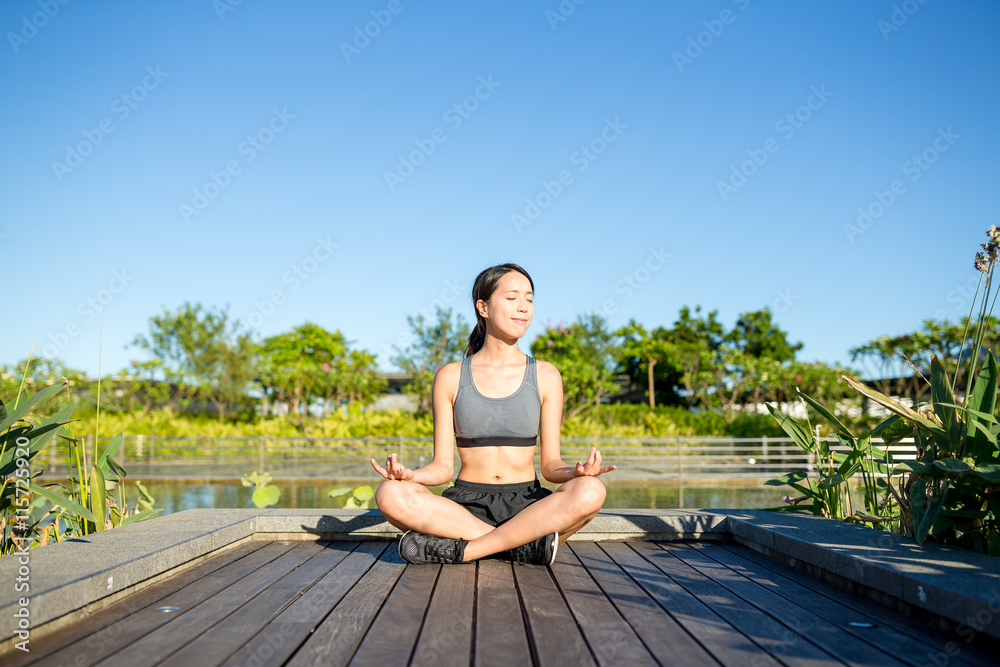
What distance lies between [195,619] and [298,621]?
31 cm

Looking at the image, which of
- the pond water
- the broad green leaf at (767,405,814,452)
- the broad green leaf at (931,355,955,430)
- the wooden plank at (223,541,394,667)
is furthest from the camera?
the pond water

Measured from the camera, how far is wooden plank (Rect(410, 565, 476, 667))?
67.9 inches

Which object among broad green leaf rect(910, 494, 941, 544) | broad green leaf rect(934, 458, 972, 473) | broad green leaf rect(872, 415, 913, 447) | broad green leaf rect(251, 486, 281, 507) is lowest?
broad green leaf rect(251, 486, 281, 507)

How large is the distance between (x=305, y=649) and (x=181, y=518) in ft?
7.25

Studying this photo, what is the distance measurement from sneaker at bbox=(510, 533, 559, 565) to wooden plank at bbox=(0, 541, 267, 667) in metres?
1.25

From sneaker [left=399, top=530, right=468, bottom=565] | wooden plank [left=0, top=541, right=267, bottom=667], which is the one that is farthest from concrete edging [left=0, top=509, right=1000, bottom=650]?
sneaker [left=399, top=530, right=468, bottom=565]

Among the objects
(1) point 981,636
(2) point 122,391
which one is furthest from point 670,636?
(2) point 122,391

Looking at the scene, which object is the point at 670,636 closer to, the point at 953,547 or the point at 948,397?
the point at 953,547

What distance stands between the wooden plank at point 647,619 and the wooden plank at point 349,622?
765 millimetres

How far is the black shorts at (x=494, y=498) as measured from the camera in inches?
120

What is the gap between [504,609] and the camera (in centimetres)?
220

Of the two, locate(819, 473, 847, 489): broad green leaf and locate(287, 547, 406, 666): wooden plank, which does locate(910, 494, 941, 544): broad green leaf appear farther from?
locate(287, 547, 406, 666): wooden plank

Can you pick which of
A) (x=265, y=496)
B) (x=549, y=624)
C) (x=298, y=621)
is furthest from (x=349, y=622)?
(x=265, y=496)

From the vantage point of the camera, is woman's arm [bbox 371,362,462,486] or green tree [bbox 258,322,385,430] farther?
green tree [bbox 258,322,385,430]
